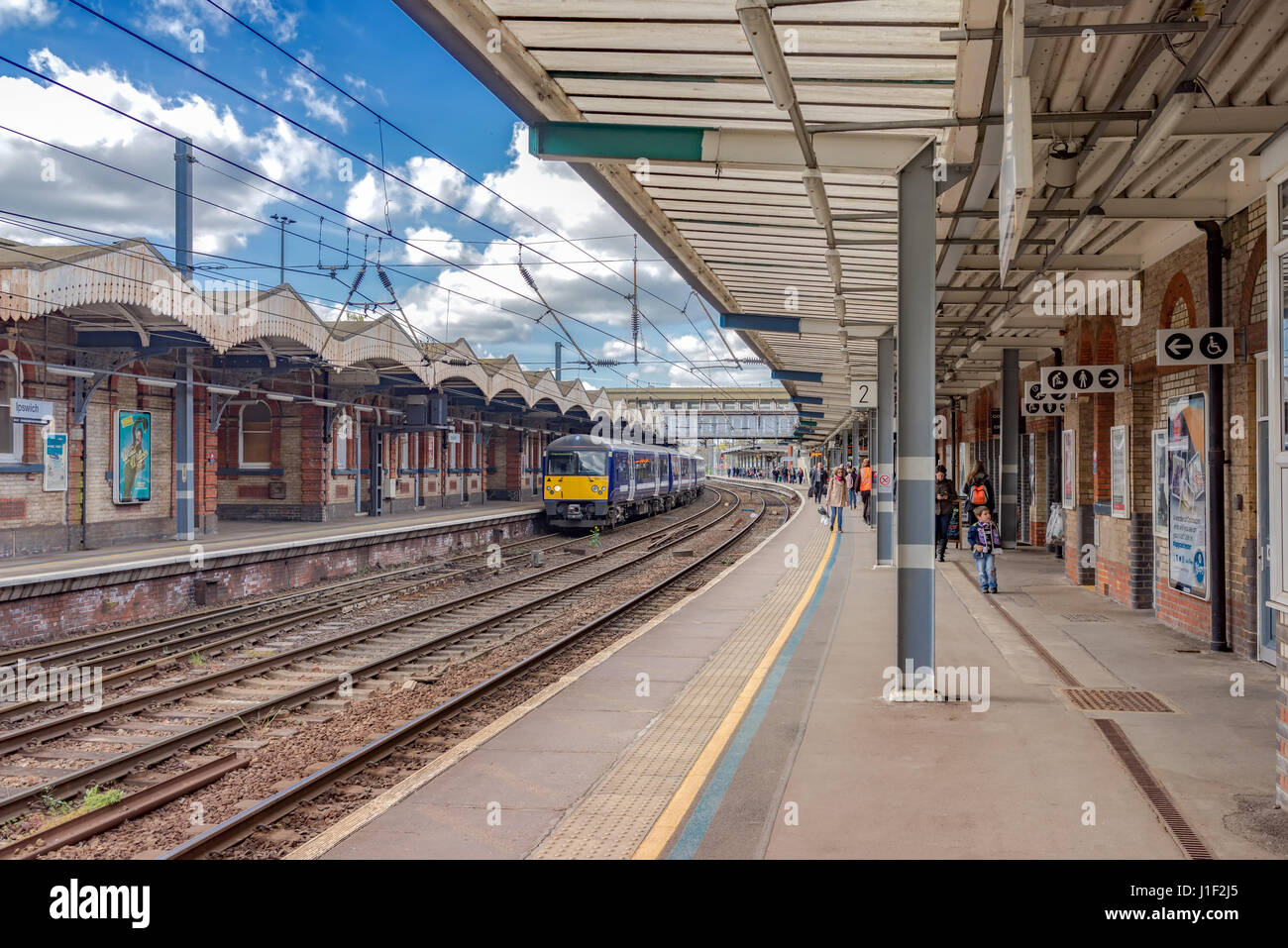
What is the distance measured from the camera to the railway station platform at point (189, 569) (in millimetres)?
13242

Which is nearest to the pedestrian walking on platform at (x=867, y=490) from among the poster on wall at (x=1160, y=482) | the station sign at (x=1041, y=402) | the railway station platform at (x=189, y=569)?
the station sign at (x=1041, y=402)

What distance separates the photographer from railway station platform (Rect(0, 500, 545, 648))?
13242 millimetres

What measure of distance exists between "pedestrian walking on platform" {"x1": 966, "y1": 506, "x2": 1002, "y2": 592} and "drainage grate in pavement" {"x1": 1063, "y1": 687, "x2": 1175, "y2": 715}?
5.27 m

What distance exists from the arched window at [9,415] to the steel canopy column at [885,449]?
1425cm

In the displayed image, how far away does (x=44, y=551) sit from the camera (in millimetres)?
17406

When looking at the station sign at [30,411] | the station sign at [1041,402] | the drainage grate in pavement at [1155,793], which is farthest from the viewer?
the station sign at [30,411]

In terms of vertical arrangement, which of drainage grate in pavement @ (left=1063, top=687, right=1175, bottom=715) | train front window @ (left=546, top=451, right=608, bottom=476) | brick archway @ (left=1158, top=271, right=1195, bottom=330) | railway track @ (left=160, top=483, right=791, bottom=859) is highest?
brick archway @ (left=1158, top=271, right=1195, bottom=330)

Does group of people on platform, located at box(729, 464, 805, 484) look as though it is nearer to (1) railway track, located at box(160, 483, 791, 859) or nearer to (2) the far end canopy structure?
(1) railway track, located at box(160, 483, 791, 859)

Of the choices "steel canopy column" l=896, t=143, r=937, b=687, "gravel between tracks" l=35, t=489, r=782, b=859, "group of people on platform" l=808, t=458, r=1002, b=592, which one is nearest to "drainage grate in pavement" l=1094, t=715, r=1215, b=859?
"steel canopy column" l=896, t=143, r=937, b=687

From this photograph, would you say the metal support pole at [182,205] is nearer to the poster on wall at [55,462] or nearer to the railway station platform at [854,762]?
the poster on wall at [55,462]

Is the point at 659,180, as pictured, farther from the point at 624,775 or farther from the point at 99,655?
the point at 99,655

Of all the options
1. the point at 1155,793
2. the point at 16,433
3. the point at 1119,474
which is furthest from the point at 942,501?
the point at 16,433

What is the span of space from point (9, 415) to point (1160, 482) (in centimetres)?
1712

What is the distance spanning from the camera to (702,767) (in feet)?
19.1
